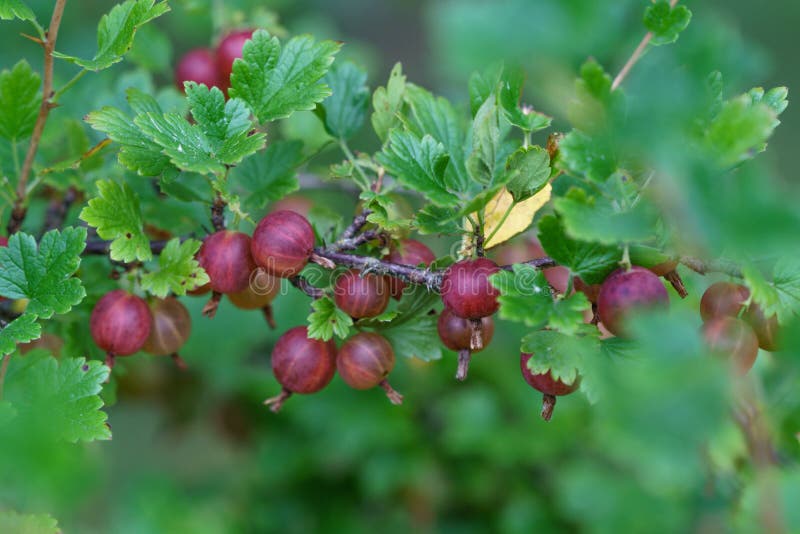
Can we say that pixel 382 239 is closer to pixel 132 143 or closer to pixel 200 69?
pixel 132 143

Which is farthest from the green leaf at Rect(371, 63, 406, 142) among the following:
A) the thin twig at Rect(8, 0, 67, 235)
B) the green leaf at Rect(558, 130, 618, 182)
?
the thin twig at Rect(8, 0, 67, 235)

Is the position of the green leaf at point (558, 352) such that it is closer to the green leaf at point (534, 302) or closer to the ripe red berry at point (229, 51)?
the green leaf at point (534, 302)

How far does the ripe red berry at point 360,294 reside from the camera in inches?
37.7

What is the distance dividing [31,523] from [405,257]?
52cm

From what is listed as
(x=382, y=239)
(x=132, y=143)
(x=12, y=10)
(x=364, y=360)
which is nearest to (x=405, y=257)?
(x=382, y=239)

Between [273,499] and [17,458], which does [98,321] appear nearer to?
[17,458]

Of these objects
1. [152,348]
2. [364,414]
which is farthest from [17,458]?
[364,414]

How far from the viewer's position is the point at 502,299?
81cm

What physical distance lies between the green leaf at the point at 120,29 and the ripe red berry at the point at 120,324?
30 cm

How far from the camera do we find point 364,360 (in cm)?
100

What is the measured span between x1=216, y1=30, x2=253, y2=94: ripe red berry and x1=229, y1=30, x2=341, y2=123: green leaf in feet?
0.90

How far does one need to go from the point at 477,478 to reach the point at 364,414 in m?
0.28

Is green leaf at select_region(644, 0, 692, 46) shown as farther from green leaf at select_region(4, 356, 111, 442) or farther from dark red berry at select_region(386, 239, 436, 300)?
green leaf at select_region(4, 356, 111, 442)

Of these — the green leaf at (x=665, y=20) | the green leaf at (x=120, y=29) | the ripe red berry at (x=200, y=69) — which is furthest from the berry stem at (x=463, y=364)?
the ripe red berry at (x=200, y=69)
